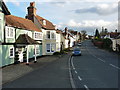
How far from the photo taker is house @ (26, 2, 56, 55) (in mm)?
37219

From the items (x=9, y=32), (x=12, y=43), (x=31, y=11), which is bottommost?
(x=12, y=43)

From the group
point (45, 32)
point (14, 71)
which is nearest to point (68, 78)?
point (14, 71)

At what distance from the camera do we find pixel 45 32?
3869 cm

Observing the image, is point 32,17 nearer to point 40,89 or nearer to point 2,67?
point 2,67

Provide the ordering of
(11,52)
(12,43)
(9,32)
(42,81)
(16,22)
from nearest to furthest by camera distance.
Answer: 1. (42,81)
2. (9,32)
3. (12,43)
4. (11,52)
5. (16,22)

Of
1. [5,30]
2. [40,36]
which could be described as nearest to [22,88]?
[5,30]

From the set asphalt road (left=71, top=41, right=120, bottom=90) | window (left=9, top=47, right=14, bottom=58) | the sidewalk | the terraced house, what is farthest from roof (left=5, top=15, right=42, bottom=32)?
asphalt road (left=71, top=41, right=120, bottom=90)

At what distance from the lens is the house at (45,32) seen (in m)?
37.2

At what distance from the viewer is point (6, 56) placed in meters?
19.9

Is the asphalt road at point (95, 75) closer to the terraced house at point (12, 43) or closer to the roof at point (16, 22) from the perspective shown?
the terraced house at point (12, 43)

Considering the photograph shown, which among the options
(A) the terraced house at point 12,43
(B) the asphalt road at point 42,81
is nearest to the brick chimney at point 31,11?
(A) the terraced house at point 12,43

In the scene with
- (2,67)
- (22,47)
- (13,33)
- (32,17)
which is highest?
(32,17)

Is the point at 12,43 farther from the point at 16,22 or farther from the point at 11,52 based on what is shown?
the point at 16,22

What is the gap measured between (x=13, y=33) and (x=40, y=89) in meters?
13.8
